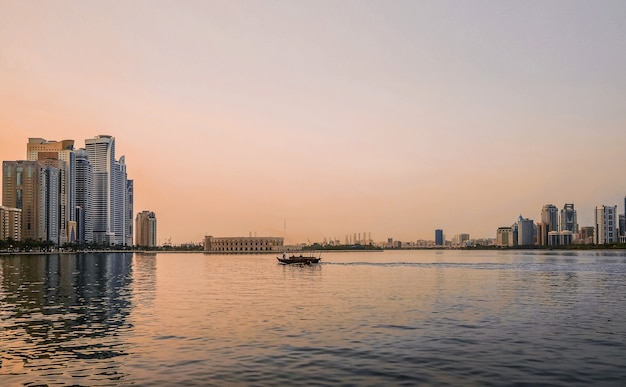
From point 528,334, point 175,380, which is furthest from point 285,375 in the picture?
point 528,334

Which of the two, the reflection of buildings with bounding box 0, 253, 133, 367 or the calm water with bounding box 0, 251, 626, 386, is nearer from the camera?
the calm water with bounding box 0, 251, 626, 386

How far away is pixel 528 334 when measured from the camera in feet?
144

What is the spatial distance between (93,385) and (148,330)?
17830mm

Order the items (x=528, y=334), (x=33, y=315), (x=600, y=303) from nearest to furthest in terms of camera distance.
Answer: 1. (x=528, y=334)
2. (x=33, y=315)
3. (x=600, y=303)

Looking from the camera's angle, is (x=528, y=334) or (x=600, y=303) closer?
(x=528, y=334)

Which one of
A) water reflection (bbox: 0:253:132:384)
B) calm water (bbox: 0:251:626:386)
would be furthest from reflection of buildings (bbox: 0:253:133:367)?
calm water (bbox: 0:251:626:386)

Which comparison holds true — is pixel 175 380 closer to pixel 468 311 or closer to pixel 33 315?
pixel 33 315

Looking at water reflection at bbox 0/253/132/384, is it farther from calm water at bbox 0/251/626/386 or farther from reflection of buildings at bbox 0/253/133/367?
calm water at bbox 0/251/626/386

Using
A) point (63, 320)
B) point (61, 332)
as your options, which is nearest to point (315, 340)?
point (61, 332)

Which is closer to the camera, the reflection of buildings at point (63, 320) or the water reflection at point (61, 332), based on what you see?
the water reflection at point (61, 332)

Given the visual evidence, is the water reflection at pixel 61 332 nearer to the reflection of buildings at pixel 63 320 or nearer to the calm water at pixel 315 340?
the reflection of buildings at pixel 63 320

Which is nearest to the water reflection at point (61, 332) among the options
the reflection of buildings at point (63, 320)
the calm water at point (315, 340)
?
the reflection of buildings at point (63, 320)

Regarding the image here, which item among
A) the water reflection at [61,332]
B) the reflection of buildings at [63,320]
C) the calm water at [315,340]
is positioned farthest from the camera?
the reflection of buildings at [63,320]

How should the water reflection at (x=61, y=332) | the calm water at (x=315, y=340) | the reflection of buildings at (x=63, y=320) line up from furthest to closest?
the reflection of buildings at (x=63, y=320) → the water reflection at (x=61, y=332) → the calm water at (x=315, y=340)
